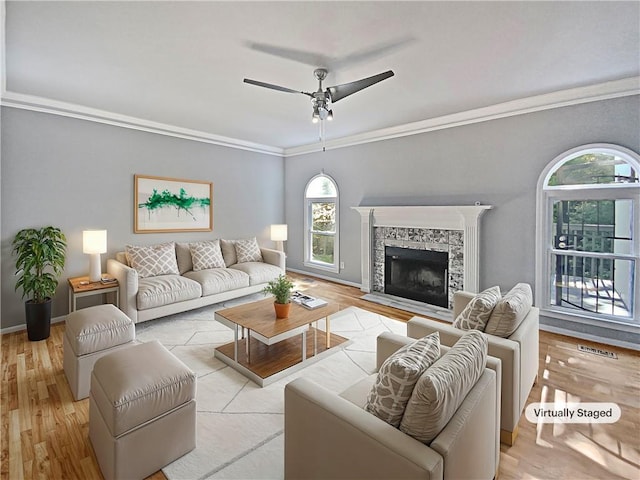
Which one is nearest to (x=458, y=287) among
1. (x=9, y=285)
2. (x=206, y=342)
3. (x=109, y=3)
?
(x=206, y=342)

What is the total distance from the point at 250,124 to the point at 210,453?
4213 millimetres

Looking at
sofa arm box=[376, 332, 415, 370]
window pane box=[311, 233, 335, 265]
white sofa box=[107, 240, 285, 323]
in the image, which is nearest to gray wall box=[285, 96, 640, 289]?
window pane box=[311, 233, 335, 265]

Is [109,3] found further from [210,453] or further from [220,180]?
[220,180]

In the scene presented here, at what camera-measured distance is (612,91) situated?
130 inches

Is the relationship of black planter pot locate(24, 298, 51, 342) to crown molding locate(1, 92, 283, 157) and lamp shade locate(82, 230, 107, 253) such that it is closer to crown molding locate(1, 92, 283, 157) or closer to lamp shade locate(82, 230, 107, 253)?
lamp shade locate(82, 230, 107, 253)

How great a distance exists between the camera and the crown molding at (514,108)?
327cm

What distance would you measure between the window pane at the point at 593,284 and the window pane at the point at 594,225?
0.14 metres

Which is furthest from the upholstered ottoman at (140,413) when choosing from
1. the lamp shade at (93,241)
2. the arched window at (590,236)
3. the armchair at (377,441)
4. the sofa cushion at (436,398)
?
the arched window at (590,236)

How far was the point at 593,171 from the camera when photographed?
3525 mm

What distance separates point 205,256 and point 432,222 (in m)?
3.43

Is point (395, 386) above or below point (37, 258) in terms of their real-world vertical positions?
A: below

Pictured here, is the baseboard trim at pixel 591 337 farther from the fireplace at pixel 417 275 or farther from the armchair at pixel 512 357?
the armchair at pixel 512 357

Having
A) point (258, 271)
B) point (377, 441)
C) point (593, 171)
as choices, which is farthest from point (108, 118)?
point (593, 171)

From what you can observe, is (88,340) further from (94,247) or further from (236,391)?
(94,247)
